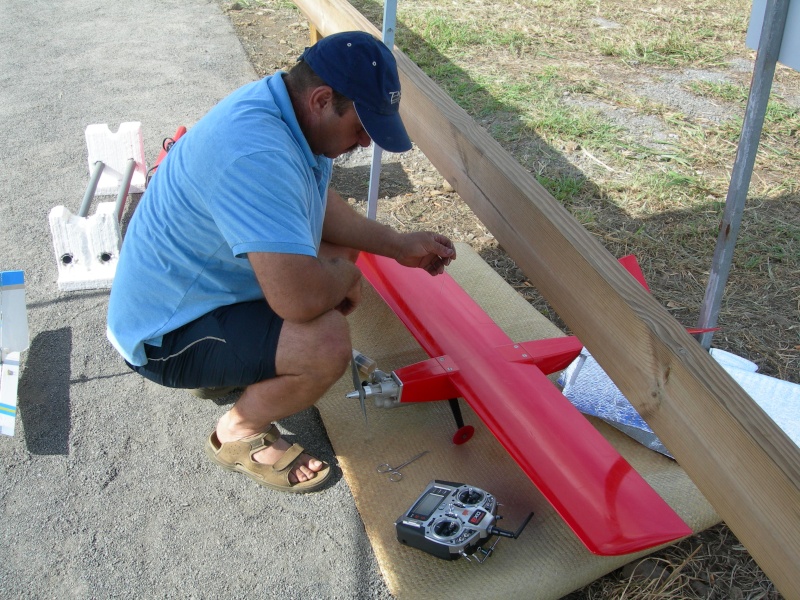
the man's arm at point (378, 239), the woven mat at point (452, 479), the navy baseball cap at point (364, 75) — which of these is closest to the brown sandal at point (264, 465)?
the woven mat at point (452, 479)

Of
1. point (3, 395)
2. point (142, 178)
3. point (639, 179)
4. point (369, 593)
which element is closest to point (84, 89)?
point (142, 178)

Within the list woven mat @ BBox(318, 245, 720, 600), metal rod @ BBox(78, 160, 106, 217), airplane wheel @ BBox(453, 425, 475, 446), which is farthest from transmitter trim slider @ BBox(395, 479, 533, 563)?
metal rod @ BBox(78, 160, 106, 217)

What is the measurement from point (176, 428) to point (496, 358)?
1245 millimetres

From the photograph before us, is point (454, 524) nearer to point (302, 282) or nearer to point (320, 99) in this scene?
point (302, 282)

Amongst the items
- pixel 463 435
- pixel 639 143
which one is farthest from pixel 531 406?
pixel 639 143

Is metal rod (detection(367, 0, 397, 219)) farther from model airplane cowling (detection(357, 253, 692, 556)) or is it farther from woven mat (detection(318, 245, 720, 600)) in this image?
woven mat (detection(318, 245, 720, 600))

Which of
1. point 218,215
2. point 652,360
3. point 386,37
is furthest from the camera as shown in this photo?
point 386,37

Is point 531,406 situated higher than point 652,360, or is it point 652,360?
point 652,360

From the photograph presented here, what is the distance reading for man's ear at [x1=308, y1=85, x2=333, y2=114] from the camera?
2027 mm

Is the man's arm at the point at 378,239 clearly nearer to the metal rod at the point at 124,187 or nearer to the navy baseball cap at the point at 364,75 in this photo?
the navy baseball cap at the point at 364,75

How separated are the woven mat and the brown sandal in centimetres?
15

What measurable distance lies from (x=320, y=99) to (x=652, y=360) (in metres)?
1.15

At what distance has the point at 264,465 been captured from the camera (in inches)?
97.7

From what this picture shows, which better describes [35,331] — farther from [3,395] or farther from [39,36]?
[39,36]
